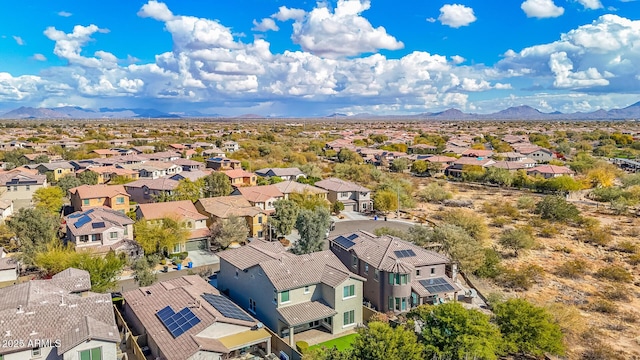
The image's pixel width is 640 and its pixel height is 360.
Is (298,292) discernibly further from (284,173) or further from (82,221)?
(284,173)

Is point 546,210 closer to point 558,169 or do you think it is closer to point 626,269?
point 626,269

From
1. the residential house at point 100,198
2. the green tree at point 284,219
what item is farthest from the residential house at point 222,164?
the green tree at point 284,219

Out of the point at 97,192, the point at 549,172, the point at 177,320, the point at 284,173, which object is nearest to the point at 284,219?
the point at 177,320

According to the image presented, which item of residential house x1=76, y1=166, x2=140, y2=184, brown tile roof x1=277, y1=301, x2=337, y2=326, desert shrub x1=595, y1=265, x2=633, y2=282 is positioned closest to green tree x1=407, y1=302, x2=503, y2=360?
brown tile roof x1=277, y1=301, x2=337, y2=326

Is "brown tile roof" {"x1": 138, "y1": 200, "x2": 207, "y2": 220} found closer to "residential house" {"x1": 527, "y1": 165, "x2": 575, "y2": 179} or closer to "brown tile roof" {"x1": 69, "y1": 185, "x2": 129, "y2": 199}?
"brown tile roof" {"x1": 69, "y1": 185, "x2": 129, "y2": 199}

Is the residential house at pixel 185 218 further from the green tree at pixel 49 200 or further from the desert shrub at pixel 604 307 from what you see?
the desert shrub at pixel 604 307

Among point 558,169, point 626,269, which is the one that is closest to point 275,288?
point 626,269
